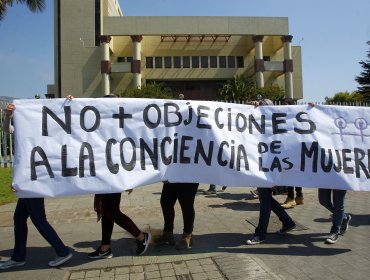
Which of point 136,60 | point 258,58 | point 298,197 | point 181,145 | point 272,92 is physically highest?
point 258,58

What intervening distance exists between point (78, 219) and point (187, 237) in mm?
2648

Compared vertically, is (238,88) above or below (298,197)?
above

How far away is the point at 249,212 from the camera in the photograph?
7.07m

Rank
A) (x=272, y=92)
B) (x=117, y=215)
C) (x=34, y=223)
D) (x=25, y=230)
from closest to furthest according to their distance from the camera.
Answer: (x=34, y=223), (x=25, y=230), (x=117, y=215), (x=272, y=92)

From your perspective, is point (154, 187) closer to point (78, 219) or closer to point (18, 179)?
point (78, 219)

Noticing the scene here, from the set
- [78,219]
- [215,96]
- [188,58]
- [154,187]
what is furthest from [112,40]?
[78,219]

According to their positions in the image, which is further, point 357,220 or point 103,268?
point 357,220

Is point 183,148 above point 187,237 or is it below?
above

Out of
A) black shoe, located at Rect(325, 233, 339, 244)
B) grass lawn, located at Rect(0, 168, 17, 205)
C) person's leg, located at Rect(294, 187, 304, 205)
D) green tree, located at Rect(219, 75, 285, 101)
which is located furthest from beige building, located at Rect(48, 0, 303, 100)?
black shoe, located at Rect(325, 233, 339, 244)

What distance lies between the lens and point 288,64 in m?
54.1

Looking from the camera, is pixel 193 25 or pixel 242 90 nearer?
pixel 242 90

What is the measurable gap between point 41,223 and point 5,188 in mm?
6665

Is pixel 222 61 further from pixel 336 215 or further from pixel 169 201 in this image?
pixel 169 201

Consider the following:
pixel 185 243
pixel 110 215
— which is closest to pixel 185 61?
pixel 185 243
